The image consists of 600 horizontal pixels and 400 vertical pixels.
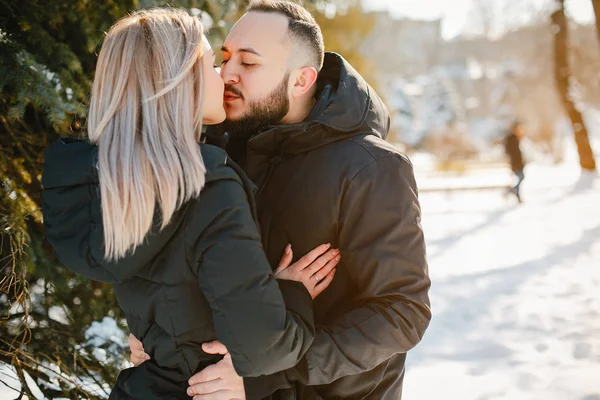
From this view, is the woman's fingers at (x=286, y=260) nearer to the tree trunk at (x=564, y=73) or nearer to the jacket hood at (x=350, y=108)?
the jacket hood at (x=350, y=108)

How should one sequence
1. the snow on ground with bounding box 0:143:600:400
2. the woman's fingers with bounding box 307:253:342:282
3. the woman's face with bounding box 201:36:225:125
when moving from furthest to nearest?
the snow on ground with bounding box 0:143:600:400
the woman's fingers with bounding box 307:253:342:282
the woman's face with bounding box 201:36:225:125

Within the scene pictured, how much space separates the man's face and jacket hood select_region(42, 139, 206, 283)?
841mm

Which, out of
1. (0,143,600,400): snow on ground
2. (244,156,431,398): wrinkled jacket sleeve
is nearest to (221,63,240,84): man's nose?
(244,156,431,398): wrinkled jacket sleeve

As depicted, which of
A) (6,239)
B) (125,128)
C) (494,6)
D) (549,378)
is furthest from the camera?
(494,6)

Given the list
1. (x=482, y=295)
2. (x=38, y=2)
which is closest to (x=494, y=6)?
(x=482, y=295)

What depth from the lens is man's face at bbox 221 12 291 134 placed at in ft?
7.84

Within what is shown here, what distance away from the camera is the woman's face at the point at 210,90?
71.9 inches

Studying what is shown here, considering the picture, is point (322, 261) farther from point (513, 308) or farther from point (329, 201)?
point (513, 308)

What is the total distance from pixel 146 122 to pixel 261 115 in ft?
2.64

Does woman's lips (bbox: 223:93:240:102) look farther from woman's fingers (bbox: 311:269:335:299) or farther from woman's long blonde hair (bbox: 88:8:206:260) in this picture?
woman's fingers (bbox: 311:269:335:299)

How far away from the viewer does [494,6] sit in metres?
56.6

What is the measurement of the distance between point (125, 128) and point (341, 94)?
2.88 feet

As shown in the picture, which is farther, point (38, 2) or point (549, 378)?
point (549, 378)

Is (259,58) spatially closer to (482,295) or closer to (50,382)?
(50,382)
